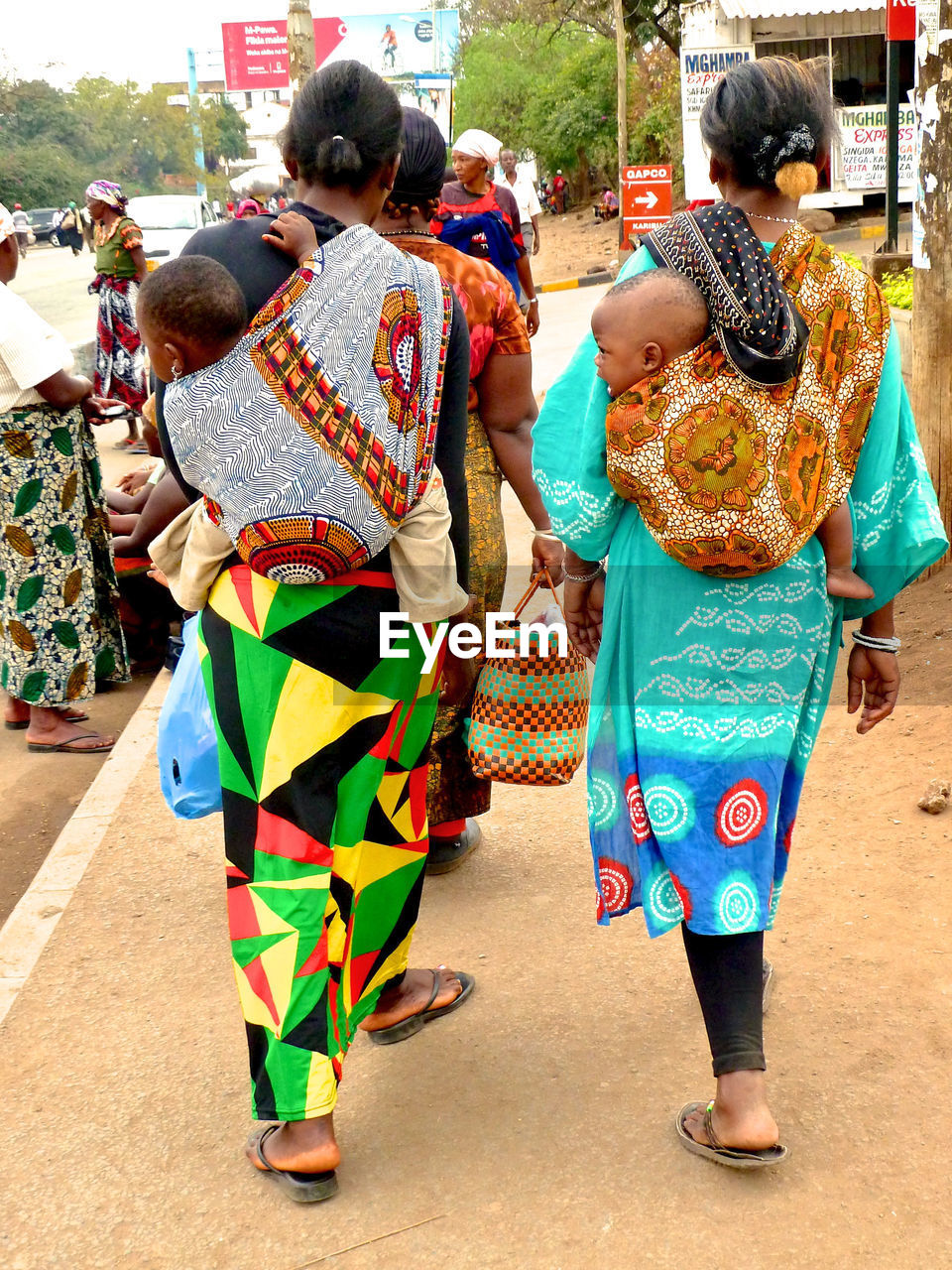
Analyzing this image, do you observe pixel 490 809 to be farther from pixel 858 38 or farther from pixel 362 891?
pixel 858 38

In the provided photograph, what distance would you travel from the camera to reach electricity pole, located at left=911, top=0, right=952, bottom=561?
201 inches

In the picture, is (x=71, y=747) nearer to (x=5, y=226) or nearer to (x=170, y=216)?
(x=5, y=226)

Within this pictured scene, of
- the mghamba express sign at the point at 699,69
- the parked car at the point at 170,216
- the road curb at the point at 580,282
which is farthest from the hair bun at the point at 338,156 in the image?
the road curb at the point at 580,282

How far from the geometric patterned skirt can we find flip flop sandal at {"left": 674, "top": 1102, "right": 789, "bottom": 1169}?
654 mm

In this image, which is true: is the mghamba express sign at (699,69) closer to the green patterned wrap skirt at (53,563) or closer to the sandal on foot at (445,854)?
the green patterned wrap skirt at (53,563)

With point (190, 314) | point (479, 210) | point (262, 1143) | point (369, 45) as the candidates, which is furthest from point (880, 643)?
point (369, 45)

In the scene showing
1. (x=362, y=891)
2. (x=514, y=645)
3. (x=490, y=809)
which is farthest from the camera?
(x=490, y=809)

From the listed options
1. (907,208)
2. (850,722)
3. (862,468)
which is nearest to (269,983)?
(862,468)

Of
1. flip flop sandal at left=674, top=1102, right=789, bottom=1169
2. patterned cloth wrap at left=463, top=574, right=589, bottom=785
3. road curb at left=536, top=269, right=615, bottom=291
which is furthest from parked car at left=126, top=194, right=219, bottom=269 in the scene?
flip flop sandal at left=674, top=1102, right=789, bottom=1169

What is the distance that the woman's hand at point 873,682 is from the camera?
2.45m

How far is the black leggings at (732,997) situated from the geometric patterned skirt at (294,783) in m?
0.67

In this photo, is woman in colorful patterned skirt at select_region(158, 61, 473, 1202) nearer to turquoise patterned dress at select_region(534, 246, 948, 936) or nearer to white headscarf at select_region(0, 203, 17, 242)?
turquoise patterned dress at select_region(534, 246, 948, 936)

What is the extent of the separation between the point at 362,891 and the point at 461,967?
68 cm

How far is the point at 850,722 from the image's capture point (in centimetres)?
457
